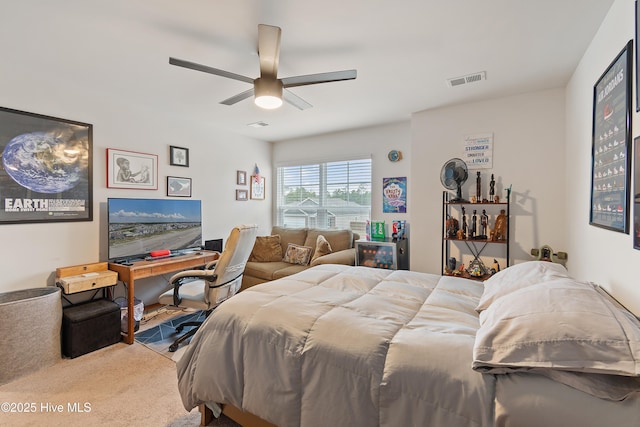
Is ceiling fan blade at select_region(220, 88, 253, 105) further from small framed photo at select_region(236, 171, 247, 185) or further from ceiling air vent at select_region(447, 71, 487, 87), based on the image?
small framed photo at select_region(236, 171, 247, 185)

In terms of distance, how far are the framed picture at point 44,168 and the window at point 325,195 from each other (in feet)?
9.72

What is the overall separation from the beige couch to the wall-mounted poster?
0.66 m

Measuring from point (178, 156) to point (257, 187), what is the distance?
1.52m

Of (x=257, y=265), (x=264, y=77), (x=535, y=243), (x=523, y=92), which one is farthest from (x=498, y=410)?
(x=257, y=265)

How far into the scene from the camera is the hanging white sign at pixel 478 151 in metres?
3.27

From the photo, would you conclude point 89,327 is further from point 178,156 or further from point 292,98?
point 292,98

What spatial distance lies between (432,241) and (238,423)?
111 inches

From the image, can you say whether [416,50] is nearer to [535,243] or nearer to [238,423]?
[535,243]

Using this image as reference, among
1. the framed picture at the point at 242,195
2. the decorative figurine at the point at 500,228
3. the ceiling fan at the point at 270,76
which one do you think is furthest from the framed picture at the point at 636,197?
the framed picture at the point at 242,195

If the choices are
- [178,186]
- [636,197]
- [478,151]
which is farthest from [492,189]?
[178,186]

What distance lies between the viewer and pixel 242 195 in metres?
4.89

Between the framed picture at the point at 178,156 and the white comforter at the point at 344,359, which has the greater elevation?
the framed picture at the point at 178,156

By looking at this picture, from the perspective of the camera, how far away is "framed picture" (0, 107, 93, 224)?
256 centimetres

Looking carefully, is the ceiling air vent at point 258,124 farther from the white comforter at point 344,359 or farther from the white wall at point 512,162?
the white comforter at point 344,359
